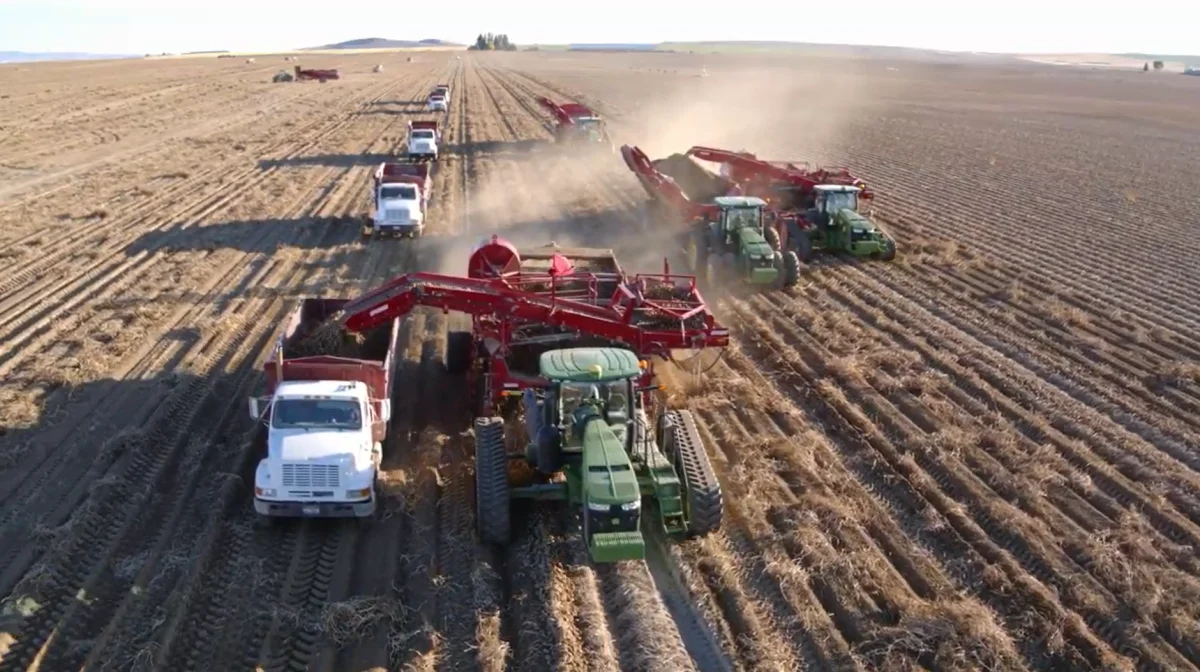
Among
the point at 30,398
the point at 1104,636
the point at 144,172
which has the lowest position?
the point at 1104,636

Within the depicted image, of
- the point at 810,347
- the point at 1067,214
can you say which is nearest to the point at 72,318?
the point at 810,347

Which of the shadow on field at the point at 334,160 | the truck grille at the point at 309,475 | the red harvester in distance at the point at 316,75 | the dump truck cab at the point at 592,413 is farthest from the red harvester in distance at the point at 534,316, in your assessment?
the red harvester in distance at the point at 316,75

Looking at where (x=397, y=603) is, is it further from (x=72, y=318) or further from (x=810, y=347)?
(x=72, y=318)

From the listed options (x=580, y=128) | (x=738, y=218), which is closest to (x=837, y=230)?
(x=738, y=218)

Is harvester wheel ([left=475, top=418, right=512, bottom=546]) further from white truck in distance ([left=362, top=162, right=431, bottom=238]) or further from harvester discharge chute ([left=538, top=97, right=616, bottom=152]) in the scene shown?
harvester discharge chute ([left=538, top=97, right=616, bottom=152])

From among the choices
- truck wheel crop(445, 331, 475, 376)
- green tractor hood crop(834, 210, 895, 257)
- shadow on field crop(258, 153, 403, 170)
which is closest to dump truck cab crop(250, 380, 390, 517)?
truck wheel crop(445, 331, 475, 376)

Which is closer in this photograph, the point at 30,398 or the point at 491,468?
the point at 491,468

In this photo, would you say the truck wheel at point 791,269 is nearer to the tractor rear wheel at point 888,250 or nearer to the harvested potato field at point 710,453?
the harvested potato field at point 710,453
